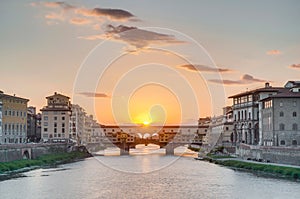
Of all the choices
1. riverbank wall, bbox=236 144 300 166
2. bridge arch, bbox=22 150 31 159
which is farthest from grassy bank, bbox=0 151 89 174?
riverbank wall, bbox=236 144 300 166

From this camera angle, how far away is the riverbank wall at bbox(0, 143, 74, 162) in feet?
157

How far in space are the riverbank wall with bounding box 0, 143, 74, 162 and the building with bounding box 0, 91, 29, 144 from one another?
15.2 ft

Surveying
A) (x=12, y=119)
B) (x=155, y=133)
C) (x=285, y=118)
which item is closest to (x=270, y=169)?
(x=285, y=118)

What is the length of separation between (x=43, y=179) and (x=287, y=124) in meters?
25.6

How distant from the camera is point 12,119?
220 ft

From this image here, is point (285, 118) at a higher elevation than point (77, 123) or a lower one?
lower

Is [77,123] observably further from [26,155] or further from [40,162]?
[40,162]

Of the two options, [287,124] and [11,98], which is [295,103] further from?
[11,98]

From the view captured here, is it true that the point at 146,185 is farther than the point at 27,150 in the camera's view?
No

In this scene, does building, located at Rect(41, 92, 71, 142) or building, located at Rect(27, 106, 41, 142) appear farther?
building, located at Rect(27, 106, 41, 142)

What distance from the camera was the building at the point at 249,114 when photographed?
213ft

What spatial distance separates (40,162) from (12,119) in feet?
47.0

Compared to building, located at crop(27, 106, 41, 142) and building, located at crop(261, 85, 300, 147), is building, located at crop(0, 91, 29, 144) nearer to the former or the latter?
building, located at crop(27, 106, 41, 142)

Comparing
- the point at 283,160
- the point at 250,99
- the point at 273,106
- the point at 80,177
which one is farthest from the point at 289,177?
the point at 250,99
